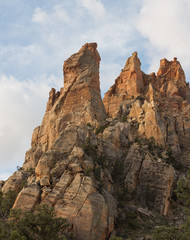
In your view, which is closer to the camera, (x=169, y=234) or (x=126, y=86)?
(x=169, y=234)

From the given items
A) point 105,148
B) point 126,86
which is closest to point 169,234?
point 105,148

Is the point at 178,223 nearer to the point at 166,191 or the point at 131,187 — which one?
the point at 166,191

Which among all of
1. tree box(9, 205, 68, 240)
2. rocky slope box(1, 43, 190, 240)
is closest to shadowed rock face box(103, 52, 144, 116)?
rocky slope box(1, 43, 190, 240)

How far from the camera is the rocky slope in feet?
125

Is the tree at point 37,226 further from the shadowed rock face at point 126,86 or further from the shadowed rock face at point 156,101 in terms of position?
the shadowed rock face at point 126,86

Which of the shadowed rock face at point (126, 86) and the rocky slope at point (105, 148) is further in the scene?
the shadowed rock face at point (126, 86)

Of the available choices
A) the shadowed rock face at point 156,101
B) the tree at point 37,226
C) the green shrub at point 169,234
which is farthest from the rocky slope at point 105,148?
the green shrub at point 169,234

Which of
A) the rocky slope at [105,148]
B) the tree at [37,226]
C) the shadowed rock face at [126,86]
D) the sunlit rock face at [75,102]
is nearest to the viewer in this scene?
the tree at [37,226]

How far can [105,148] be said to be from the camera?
5319 centimetres

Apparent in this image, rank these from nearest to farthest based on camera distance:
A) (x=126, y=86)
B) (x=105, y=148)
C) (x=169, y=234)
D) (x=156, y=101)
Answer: (x=169, y=234) → (x=105, y=148) → (x=156, y=101) → (x=126, y=86)

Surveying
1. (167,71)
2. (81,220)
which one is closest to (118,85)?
(167,71)

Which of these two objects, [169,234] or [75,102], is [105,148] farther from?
[169,234]

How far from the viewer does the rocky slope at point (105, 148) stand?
38.0 meters

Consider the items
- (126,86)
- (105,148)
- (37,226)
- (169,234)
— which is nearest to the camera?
(169,234)
